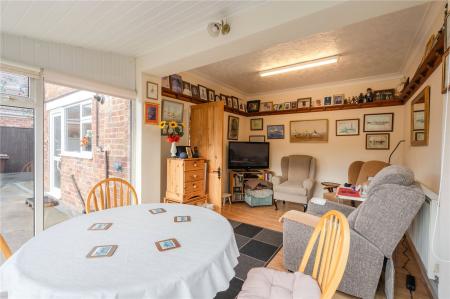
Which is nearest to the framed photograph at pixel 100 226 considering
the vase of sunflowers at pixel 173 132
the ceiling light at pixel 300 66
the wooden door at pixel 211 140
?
the vase of sunflowers at pixel 173 132

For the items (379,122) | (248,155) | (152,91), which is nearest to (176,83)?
(152,91)

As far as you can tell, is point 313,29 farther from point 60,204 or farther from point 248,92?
point 60,204

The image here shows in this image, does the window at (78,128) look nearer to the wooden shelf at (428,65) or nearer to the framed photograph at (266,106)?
the framed photograph at (266,106)

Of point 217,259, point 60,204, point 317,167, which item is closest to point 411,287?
point 217,259

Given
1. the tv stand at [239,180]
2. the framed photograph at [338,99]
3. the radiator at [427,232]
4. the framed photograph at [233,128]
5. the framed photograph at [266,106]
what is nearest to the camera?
the radiator at [427,232]

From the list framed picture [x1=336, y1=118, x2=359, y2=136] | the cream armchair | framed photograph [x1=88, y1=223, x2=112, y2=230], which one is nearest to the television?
the cream armchair

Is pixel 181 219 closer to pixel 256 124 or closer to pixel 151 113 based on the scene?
pixel 151 113

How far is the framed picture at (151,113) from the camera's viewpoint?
2842 millimetres

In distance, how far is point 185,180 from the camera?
306 cm

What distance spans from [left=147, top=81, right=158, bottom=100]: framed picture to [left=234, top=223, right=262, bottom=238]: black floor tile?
2270 millimetres

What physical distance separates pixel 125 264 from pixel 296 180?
12.6ft

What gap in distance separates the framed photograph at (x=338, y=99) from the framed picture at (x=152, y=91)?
3.51 meters

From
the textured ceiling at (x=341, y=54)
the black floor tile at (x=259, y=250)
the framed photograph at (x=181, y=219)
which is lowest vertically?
the black floor tile at (x=259, y=250)

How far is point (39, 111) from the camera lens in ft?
6.90
